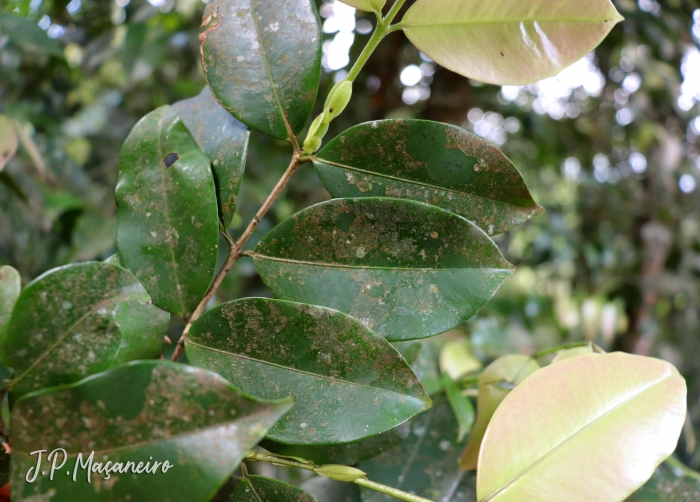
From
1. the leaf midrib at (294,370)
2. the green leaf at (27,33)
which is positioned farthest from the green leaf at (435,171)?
the green leaf at (27,33)

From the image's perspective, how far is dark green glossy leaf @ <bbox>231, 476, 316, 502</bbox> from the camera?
261 mm

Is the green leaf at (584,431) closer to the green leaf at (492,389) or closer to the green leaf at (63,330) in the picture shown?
the green leaf at (492,389)

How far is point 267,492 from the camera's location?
27cm

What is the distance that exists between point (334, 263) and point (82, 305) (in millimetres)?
129

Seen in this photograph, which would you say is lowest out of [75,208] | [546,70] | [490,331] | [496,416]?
[490,331]

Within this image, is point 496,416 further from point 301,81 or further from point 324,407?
point 301,81

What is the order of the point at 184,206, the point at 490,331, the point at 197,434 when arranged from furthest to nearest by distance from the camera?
the point at 490,331 < the point at 184,206 < the point at 197,434

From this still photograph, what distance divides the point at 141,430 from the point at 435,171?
0.20 meters

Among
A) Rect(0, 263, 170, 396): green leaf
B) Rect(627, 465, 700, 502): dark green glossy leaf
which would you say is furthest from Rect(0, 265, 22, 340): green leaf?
Answer: Rect(627, 465, 700, 502): dark green glossy leaf

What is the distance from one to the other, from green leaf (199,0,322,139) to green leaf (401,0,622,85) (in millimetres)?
68

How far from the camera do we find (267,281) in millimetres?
299

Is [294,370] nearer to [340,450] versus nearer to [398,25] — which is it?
[340,450]

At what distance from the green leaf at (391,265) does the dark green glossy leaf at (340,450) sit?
0.09 m

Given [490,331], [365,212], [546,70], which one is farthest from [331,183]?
[490,331]
